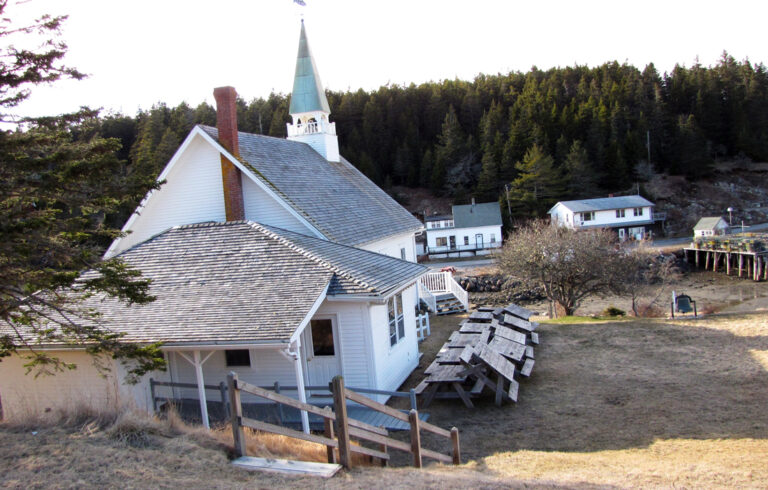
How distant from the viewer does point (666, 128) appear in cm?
8569

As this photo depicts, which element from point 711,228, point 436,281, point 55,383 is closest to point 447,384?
point 55,383

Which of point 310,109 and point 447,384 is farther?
point 310,109

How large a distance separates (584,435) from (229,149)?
561 inches

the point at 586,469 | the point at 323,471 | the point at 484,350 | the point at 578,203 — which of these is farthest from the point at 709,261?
the point at 323,471

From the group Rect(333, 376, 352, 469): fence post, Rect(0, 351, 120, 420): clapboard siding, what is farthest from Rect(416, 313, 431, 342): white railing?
Rect(333, 376, 352, 469): fence post

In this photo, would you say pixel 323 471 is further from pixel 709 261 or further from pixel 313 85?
pixel 709 261

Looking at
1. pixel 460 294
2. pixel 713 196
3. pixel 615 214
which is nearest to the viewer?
pixel 460 294

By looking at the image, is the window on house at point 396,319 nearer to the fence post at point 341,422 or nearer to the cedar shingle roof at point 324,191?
the cedar shingle roof at point 324,191

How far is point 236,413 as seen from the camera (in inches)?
266

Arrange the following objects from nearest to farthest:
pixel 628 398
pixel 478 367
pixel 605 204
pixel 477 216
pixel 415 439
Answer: pixel 415 439, pixel 628 398, pixel 478 367, pixel 477 216, pixel 605 204

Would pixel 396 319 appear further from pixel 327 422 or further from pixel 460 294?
pixel 460 294

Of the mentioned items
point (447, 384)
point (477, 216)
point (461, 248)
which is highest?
point (477, 216)

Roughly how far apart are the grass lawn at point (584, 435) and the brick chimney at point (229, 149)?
27.1 feet

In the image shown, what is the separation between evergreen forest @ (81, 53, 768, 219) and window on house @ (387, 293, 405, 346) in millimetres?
54956
